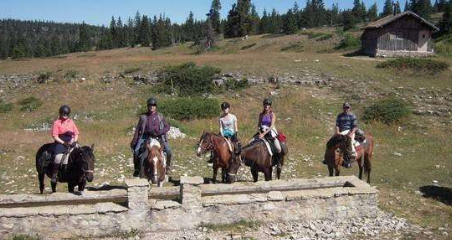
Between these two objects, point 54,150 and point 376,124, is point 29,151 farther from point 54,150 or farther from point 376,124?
point 376,124

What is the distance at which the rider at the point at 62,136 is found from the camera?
10.7 metres

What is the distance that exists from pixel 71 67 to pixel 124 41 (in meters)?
102

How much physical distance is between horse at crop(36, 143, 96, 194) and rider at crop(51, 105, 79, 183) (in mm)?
167

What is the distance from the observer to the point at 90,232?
950 centimetres

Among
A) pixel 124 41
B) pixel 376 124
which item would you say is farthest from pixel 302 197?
pixel 124 41

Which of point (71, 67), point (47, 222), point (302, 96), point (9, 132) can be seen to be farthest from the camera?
point (71, 67)

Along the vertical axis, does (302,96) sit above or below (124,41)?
below

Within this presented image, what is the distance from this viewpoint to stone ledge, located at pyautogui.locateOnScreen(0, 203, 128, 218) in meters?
9.13

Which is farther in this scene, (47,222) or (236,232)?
(236,232)

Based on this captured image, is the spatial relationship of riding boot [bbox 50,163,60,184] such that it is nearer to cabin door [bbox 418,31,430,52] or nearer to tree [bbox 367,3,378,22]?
cabin door [bbox 418,31,430,52]

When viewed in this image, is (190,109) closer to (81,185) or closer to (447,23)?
(81,185)

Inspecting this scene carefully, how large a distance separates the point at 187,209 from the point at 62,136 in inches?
152

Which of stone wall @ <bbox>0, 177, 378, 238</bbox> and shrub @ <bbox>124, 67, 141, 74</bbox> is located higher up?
shrub @ <bbox>124, 67, 141, 74</bbox>

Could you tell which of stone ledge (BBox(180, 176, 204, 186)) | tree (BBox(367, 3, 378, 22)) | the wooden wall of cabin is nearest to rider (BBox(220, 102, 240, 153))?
stone ledge (BBox(180, 176, 204, 186))
